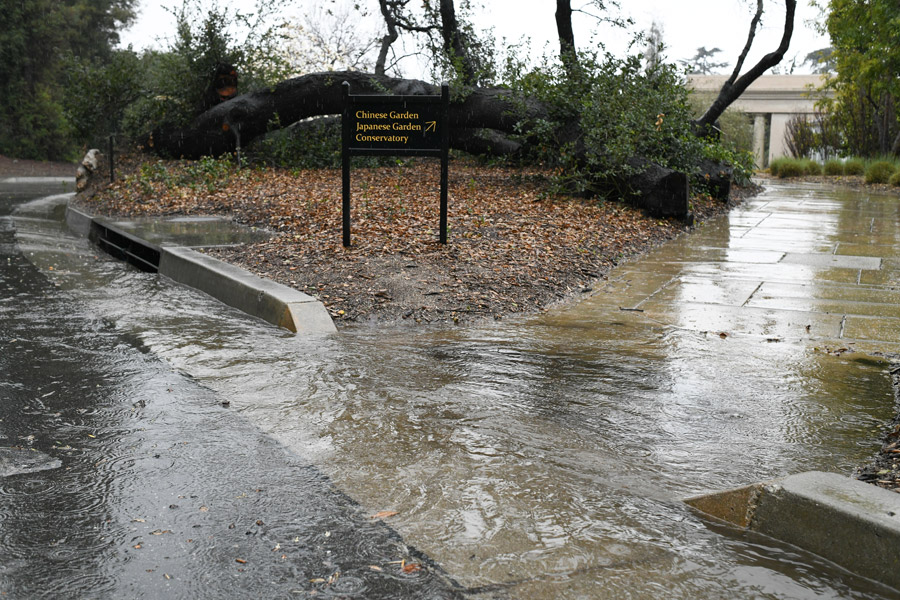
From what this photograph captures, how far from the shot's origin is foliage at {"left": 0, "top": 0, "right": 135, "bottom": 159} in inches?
1565

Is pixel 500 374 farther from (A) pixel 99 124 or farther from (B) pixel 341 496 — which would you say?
(A) pixel 99 124

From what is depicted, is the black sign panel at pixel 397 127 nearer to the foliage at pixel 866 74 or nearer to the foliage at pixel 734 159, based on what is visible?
the foliage at pixel 734 159

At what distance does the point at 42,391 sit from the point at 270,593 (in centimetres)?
286

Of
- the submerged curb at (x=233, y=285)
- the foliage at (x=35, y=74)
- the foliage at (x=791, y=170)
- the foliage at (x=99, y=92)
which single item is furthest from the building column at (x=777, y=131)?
the submerged curb at (x=233, y=285)

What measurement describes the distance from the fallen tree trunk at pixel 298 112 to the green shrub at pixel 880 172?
39.4 ft

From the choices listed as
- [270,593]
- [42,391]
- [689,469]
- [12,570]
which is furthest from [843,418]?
[42,391]

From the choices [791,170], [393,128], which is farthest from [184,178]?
[791,170]

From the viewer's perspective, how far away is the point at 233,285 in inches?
298

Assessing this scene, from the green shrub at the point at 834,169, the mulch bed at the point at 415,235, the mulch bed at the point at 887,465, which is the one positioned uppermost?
the green shrub at the point at 834,169

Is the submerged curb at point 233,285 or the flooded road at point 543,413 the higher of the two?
the submerged curb at point 233,285

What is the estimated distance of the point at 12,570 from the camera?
2.81 meters

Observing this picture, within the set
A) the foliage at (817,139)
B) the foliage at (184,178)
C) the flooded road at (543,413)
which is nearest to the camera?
the flooded road at (543,413)

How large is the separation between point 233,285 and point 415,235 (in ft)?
8.53

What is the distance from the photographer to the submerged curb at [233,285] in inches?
260
